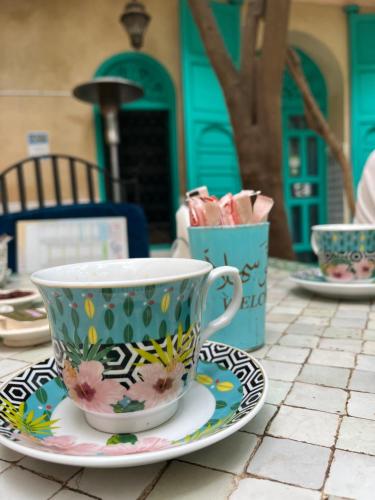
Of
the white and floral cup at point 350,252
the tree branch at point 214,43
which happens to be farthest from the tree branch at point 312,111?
the white and floral cup at point 350,252

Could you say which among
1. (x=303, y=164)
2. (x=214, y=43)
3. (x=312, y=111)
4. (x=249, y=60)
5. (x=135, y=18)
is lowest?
(x=303, y=164)

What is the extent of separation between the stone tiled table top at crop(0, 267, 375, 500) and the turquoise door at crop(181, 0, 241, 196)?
315cm

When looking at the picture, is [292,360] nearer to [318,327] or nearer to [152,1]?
[318,327]

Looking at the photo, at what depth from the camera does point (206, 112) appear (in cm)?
347

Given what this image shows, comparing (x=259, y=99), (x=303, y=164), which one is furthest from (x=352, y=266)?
(x=303, y=164)

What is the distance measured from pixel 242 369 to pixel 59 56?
3622 millimetres

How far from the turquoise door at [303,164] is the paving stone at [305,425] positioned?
13.7 ft

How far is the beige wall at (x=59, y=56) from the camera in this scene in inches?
129

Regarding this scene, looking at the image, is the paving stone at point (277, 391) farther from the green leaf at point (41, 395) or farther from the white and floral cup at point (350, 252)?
the white and floral cup at point (350, 252)

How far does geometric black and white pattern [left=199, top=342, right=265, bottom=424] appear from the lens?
309 mm

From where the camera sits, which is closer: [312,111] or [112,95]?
[312,111]

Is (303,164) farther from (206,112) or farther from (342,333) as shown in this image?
(342,333)

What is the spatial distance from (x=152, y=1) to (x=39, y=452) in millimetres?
3898

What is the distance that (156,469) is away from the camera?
28 centimetres
